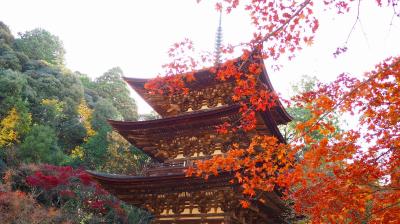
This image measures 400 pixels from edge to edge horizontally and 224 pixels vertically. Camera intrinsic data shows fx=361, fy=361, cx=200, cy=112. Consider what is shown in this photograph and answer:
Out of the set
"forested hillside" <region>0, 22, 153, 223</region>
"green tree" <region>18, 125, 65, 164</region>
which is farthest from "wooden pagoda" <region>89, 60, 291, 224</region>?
"green tree" <region>18, 125, 65, 164</region>

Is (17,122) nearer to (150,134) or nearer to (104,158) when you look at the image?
(104,158)

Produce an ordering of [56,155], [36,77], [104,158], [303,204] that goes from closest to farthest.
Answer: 1. [303,204]
2. [56,155]
3. [104,158]
4. [36,77]

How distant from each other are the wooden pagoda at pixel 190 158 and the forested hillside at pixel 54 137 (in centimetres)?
1069

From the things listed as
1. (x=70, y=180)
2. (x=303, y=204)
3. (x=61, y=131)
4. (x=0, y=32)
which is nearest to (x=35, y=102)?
(x=61, y=131)

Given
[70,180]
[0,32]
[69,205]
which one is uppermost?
[0,32]

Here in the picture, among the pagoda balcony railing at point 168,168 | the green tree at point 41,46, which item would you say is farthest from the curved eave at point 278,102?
the green tree at point 41,46

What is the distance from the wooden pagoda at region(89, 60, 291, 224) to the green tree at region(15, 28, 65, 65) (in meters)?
39.3

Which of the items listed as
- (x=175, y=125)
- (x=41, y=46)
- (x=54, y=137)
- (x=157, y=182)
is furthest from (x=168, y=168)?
(x=41, y=46)

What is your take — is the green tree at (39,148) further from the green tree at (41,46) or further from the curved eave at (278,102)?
the curved eave at (278,102)

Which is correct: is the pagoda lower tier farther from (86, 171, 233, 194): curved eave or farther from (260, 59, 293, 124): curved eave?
(260, 59, 293, 124): curved eave

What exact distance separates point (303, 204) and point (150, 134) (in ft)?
20.8

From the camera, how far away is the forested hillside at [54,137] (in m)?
22.9

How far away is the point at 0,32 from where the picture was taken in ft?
139

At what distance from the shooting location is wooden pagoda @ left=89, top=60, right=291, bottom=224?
32.8ft
